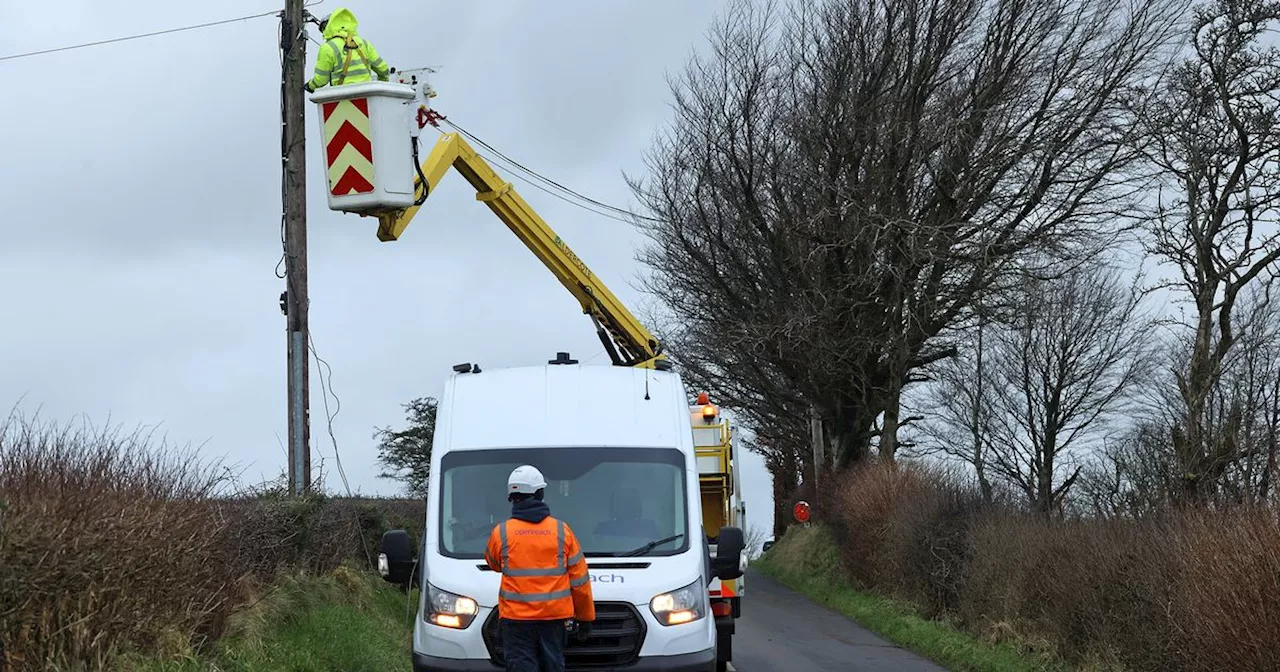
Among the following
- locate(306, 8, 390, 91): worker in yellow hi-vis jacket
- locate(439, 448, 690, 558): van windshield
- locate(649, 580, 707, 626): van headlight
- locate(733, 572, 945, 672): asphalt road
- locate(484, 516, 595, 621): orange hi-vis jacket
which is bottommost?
locate(733, 572, 945, 672): asphalt road

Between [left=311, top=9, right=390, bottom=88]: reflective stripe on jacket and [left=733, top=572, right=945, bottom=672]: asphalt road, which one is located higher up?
[left=311, top=9, right=390, bottom=88]: reflective stripe on jacket

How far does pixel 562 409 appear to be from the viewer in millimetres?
12211

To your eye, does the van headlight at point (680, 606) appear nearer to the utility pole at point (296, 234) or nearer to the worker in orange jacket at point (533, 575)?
the worker in orange jacket at point (533, 575)

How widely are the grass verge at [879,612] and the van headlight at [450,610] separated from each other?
6670 mm

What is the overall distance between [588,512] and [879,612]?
1241 centimetres

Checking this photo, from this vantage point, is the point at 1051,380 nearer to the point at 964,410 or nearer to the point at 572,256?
the point at 964,410

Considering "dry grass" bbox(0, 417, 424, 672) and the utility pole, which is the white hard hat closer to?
"dry grass" bbox(0, 417, 424, 672)

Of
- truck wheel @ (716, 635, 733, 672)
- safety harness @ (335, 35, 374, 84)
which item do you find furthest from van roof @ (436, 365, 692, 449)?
safety harness @ (335, 35, 374, 84)

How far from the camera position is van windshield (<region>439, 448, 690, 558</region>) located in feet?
38.0

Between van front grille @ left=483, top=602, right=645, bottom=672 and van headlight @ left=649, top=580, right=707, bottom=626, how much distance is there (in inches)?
6.4

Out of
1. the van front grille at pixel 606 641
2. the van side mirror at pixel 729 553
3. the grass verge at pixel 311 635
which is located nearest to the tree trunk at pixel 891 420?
the grass verge at pixel 311 635

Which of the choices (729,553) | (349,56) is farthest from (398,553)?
(349,56)

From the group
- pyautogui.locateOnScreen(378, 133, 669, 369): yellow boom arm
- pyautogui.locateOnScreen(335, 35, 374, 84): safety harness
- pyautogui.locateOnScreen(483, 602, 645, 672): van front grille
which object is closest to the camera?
pyautogui.locateOnScreen(483, 602, 645, 672): van front grille

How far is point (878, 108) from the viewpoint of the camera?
1176 inches
